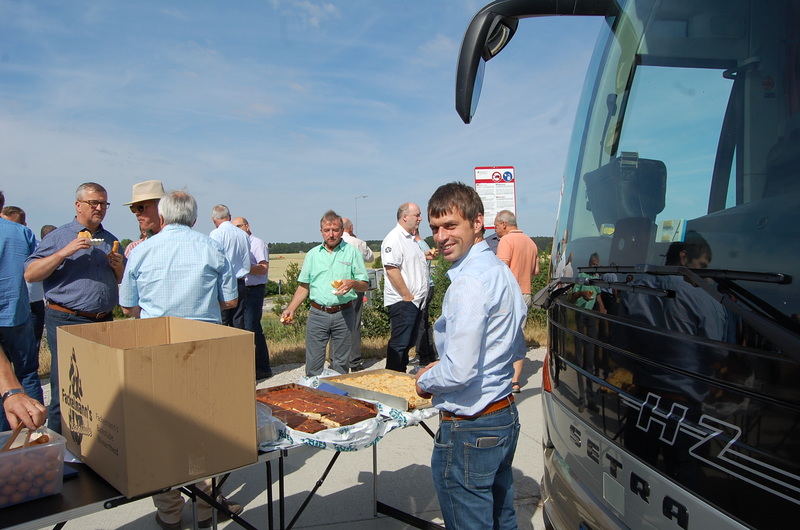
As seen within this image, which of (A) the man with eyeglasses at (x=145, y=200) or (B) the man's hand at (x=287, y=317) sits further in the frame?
(B) the man's hand at (x=287, y=317)

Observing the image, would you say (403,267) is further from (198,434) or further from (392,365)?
(198,434)

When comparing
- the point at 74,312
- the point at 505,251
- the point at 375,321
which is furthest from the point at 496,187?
the point at 74,312

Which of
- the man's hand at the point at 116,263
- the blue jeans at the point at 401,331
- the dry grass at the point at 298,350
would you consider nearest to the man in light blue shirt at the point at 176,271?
the man's hand at the point at 116,263

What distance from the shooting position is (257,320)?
7.57m

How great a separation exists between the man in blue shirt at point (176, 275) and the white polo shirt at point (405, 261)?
261 cm

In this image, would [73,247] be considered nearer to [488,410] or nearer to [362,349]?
[488,410]

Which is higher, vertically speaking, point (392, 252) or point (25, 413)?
point (392, 252)

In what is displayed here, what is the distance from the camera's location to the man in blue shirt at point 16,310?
4320 mm

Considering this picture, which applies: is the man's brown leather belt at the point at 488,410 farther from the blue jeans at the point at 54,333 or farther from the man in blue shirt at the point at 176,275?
the blue jeans at the point at 54,333

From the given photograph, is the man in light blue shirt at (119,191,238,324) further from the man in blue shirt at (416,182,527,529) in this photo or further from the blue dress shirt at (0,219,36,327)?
the man in blue shirt at (416,182,527,529)

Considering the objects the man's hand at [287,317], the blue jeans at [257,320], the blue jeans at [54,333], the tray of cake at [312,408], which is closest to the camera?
the tray of cake at [312,408]

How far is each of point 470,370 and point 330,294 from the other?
3.91 metres

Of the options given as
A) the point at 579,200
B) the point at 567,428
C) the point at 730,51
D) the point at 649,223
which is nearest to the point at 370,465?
the point at 567,428

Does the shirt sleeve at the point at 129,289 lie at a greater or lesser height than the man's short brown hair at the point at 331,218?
lesser
